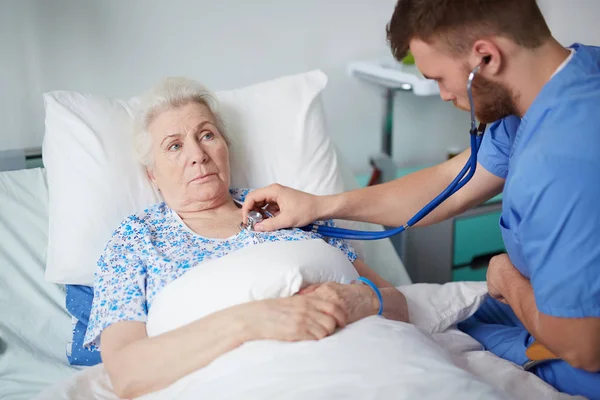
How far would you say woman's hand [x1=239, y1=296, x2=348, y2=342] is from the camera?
1.21m

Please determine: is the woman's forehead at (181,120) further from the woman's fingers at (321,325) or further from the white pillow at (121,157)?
the woman's fingers at (321,325)

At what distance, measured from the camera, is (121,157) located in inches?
70.7

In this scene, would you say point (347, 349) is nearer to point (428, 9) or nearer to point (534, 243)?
point (534, 243)

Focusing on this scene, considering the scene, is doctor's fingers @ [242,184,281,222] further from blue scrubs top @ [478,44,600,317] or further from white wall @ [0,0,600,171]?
white wall @ [0,0,600,171]

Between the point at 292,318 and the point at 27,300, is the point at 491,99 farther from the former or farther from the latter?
the point at 27,300

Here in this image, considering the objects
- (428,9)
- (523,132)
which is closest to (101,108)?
(428,9)

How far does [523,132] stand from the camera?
49.7 inches

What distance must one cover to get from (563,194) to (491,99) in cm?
26

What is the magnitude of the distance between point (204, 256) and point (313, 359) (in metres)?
0.49

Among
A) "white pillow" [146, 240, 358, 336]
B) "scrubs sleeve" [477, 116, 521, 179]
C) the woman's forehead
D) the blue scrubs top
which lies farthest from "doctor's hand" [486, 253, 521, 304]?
the woman's forehead

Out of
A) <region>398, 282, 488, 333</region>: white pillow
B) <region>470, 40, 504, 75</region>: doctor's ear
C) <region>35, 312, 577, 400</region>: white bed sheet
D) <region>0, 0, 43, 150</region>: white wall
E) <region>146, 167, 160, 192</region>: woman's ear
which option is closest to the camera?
<region>35, 312, 577, 400</region>: white bed sheet

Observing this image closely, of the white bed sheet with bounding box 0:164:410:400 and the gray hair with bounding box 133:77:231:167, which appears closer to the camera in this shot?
the white bed sheet with bounding box 0:164:410:400

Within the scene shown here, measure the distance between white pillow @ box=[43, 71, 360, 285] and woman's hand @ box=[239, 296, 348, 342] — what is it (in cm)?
66

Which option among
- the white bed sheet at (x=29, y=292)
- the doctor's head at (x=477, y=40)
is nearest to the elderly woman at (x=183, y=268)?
the white bed sheet at (x=29, y=292)
